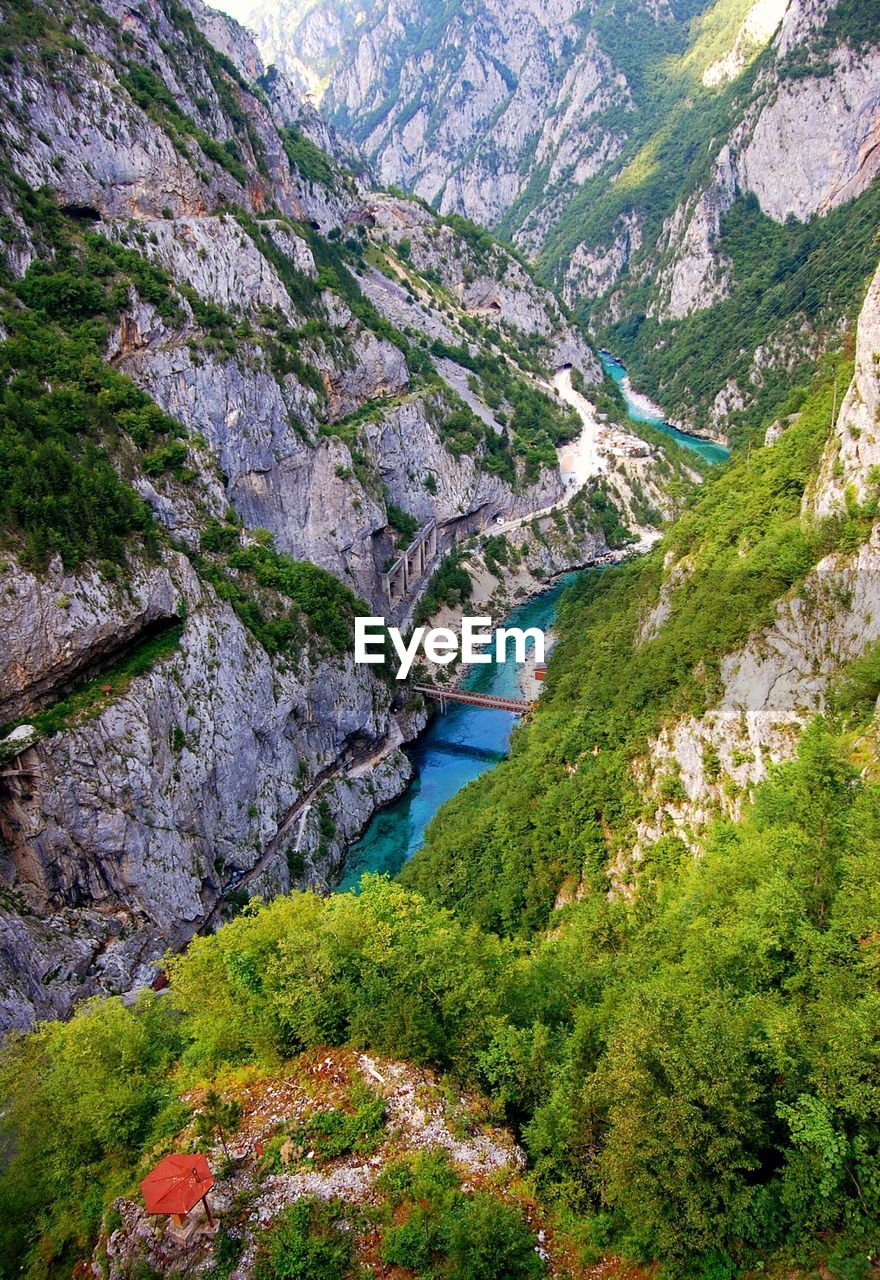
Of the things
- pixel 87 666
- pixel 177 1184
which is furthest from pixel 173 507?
pixel 177 1184

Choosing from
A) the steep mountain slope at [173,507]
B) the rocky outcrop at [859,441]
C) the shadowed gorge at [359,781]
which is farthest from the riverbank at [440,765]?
the rocky outcrop at [859,441]

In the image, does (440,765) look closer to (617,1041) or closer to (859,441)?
(859,441)

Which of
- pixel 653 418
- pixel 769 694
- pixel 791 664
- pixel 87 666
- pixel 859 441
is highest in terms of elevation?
pixel 653 418

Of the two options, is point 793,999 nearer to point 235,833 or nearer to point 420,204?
point 235,833

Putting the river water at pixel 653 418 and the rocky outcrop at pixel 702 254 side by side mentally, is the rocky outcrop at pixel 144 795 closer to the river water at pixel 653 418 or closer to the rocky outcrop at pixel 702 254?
the river water at pixel 653 418

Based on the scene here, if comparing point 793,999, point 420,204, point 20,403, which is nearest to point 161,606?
point 20,403

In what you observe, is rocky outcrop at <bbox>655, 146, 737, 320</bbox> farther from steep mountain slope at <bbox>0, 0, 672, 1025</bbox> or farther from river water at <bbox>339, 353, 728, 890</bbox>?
river water at <bbox>339, 353, 728, 890</bbox>

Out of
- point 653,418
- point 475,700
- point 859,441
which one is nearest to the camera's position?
point 859,441

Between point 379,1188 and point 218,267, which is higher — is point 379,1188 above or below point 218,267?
below
